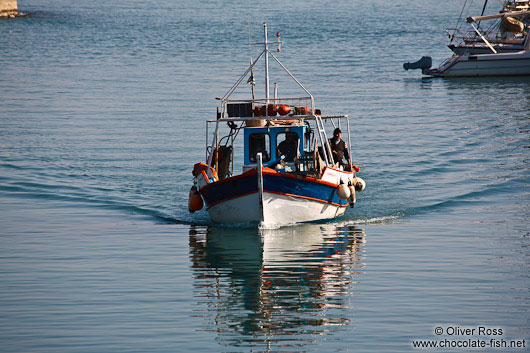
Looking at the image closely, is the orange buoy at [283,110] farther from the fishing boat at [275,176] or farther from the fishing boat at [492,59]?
the fishing boat at [492,59]

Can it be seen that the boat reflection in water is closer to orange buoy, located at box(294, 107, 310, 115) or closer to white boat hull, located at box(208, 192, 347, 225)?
white boat hull, located at box(208, 192, 347, 225)

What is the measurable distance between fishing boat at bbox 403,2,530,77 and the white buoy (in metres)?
35.3

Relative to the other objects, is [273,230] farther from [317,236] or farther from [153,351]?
[153,351]

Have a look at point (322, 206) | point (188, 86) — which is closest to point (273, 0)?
point (188, 86)

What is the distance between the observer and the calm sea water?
13484 millimetres

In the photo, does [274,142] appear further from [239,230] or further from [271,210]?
[239,230]

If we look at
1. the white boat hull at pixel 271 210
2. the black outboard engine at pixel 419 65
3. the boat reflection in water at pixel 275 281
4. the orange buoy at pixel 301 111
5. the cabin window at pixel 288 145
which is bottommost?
the boat reflection in water at pixel 275 281

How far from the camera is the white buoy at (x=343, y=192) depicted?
2014 centimetres

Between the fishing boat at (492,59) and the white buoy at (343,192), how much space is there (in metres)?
35.3

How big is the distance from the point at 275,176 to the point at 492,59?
3900cm

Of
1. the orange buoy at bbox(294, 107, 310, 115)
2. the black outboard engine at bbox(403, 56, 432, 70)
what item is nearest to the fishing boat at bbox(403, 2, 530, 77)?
the black outboard engine at bbox(403, 56, 432, 70)

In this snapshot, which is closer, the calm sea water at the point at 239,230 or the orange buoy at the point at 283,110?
the calm sea water at the point at 239,230

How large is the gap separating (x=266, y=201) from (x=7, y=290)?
272 inches

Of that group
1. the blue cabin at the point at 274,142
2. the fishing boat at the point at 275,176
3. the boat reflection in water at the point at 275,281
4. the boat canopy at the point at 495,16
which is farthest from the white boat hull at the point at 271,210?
the boat canopy at the point at 495,16
